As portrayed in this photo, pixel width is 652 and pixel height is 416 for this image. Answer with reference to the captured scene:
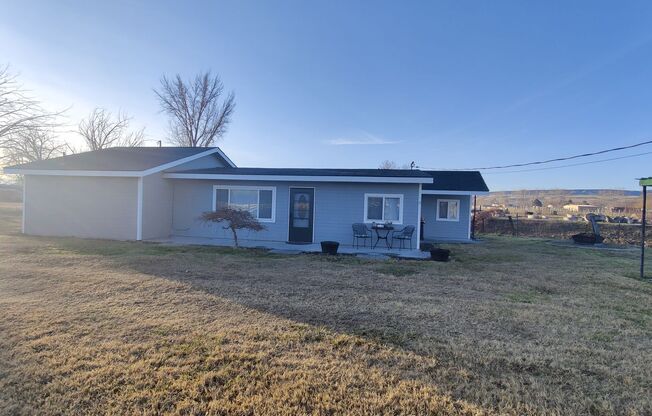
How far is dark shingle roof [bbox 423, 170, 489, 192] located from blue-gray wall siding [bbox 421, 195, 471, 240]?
20.3 inches

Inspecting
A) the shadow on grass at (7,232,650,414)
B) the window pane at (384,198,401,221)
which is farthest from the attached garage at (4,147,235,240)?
the window pane at (384,198,401,221)

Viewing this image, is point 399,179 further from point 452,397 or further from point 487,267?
point 452,397

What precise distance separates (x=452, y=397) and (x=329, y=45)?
49.4 feet

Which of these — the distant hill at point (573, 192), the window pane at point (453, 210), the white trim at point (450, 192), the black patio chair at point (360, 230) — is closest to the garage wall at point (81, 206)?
the black patio chair at point (360, 230)

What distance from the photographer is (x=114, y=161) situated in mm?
13281

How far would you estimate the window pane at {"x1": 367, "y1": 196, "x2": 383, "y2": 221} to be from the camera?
38.9ft

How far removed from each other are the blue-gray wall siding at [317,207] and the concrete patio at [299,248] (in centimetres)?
40

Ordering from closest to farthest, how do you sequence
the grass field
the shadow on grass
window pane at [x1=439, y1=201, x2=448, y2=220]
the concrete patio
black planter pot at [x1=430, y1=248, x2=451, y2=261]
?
the grass field → the shadow on grass → black planter pot at [x1=430, y1=248, x2=451, y2=261] → the concrete patio → window pane at [x1=439, y1=201, x2=448, y2=220]

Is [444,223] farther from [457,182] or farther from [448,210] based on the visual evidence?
[457,182]

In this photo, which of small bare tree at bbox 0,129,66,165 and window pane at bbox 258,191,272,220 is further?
small bare tree at bbox 0,129,66,165

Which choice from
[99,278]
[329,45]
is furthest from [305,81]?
[99,278]

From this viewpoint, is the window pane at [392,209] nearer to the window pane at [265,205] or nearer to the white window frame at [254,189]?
the white window frame at [254,189]

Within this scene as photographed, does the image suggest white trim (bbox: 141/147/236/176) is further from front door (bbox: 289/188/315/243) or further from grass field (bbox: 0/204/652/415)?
grass field (bbox: 0/204/652/415)

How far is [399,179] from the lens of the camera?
11141 mm
